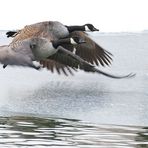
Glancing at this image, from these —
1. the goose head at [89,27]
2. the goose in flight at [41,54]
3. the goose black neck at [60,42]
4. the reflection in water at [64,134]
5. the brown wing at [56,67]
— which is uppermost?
the goose head at [89,27]

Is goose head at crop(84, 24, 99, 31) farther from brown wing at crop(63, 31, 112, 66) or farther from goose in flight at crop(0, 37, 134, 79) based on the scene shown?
goose in flight at crop(0, 37, 134, 79)

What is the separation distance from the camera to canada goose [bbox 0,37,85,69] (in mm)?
6195

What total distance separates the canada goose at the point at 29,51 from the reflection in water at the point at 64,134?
606mm

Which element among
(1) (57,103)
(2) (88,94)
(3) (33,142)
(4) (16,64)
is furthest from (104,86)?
(3) (33,142)

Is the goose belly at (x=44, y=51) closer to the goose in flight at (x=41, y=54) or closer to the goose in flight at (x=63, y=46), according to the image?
the goose in flight at (x=41, y=54)

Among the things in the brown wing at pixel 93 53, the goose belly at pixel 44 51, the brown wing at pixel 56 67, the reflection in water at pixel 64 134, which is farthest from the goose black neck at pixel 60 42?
the reflection in water at pixel 64 134

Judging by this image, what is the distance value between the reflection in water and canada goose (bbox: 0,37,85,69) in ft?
1.99

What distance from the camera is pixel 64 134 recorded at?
203 inches

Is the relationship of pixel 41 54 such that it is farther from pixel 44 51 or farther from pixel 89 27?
pixel 89 27

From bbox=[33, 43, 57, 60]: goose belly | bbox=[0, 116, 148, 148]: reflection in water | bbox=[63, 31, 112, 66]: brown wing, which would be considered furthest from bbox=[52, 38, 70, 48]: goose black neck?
bbox=[0, 116, 148, 148]: reflection in water

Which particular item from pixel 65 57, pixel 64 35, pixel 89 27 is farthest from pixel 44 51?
pixel 89 27

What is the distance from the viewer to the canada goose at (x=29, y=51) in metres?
6.20

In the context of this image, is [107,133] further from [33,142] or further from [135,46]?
[135,46]

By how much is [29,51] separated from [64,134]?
1.69m
